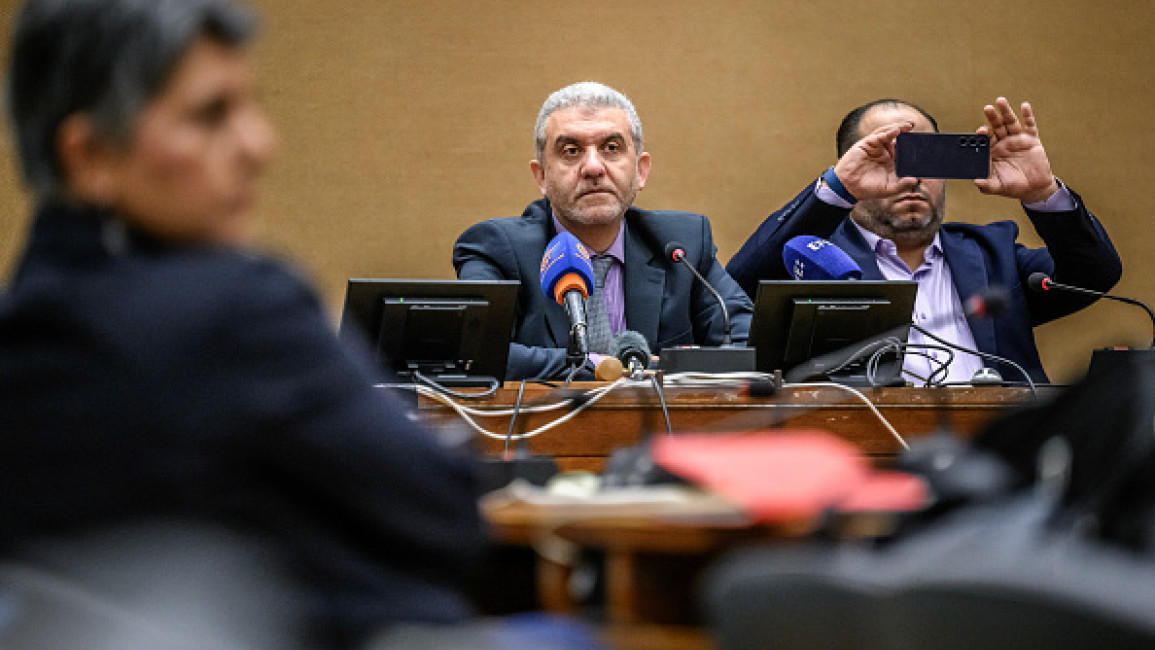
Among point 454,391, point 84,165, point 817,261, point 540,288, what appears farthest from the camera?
point 540,288

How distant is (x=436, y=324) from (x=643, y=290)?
815 millimetres

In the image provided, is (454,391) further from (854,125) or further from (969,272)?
(854,125)

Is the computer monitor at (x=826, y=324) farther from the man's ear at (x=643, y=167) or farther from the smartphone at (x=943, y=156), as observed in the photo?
the man's ear at (x=643, y=167)

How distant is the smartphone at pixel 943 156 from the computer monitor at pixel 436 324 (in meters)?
1.02

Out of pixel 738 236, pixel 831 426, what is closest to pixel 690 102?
pixel 738 236

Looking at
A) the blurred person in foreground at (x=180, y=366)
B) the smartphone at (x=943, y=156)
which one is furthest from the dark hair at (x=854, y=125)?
the blurred person in foreground at (x=180, y=366)

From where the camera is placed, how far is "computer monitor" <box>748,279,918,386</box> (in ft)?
7.39

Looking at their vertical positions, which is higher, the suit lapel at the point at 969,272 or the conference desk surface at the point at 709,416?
the suit lapel at the point at 969,272

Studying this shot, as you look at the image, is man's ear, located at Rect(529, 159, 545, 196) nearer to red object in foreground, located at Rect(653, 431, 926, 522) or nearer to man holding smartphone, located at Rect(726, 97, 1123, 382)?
man holding smartphone, located at Rect(726, 97, 1123, 382)

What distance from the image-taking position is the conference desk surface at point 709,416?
6.26 feet

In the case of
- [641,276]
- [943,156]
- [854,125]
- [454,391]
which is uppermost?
[854,125]

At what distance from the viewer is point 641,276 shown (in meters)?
2.86

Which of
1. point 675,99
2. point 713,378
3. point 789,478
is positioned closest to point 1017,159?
point 713,378

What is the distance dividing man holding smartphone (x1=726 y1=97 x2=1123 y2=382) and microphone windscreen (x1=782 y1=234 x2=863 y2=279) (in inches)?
7.6
